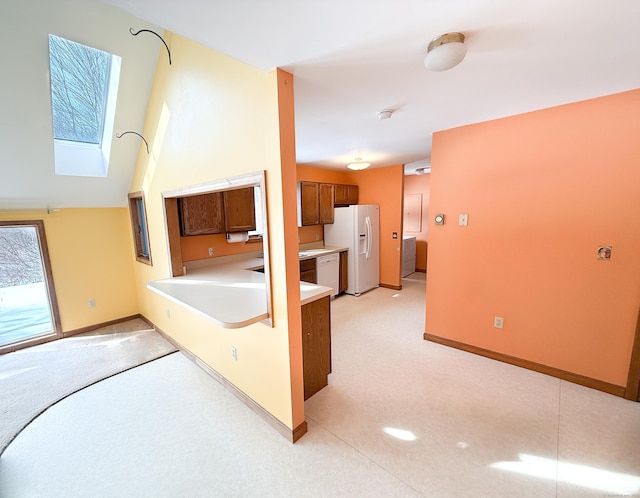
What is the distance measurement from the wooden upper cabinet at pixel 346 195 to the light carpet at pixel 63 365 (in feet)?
11.7

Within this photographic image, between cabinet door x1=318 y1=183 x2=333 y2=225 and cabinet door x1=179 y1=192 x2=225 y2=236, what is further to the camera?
cabinet door x1=318 y1=183 x2=333 y2=225

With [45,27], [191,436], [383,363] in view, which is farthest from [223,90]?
[383,363]

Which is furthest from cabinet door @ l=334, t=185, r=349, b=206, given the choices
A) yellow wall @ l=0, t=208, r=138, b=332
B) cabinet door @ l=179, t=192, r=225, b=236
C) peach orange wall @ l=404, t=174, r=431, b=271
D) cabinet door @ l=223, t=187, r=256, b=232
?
yellow wall @ l=0, t=208, r=138, b=332

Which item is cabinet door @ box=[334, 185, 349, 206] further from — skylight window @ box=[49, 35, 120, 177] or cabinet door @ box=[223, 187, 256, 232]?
skylight window @ box=[49, 35, 120, 177]

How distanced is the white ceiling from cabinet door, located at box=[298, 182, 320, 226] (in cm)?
208

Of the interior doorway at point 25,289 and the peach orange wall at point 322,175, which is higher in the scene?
the peach orange wall at point 322,175

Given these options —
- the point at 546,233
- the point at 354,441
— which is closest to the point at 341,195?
the point at 546,233

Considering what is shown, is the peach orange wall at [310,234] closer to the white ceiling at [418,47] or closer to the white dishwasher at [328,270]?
the white dishwasher at [328,270]

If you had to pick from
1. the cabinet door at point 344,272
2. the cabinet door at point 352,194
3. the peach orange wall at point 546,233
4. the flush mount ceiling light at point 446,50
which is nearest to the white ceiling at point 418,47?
the flush mount ceiling light at point 446,50

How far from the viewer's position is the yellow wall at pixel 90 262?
3451 mm

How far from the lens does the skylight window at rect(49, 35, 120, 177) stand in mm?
2354

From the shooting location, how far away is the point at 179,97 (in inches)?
91.4

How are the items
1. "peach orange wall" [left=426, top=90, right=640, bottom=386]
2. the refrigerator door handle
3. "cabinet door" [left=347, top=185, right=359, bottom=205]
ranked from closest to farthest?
"peach orange wall" [left=426, top=90, right=640, bottom=386] → the refrigerator door handle → "cabinet door" [left=347, top=185, right=359, bottom=205]

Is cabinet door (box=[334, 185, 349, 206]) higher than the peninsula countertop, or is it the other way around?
cabinet door (box=[334, 185, 349, 206])
